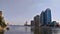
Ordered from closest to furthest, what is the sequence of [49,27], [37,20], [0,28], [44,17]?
[0,28], [37,20], [44,17], [49,27]

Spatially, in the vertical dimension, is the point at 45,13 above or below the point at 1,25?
above

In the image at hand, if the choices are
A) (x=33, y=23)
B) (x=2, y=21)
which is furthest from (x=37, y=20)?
(x=2, y=21)

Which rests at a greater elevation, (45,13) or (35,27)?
(45,13)

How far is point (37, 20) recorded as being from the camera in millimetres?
21547

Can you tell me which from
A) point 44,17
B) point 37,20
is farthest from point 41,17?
point 37,20

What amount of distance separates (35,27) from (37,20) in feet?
6.00

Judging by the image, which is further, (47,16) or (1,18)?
(47,16)

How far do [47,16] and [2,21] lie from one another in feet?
21.3

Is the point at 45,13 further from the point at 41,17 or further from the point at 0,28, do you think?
the point at 0,28

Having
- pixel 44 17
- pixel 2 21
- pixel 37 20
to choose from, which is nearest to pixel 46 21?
pixel 44 17

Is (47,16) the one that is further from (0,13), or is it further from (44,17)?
(0,13)

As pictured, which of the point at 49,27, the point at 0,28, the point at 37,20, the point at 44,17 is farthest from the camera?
the point at 49,27

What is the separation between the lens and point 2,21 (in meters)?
18.3

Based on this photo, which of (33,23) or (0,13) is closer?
(0,13)
